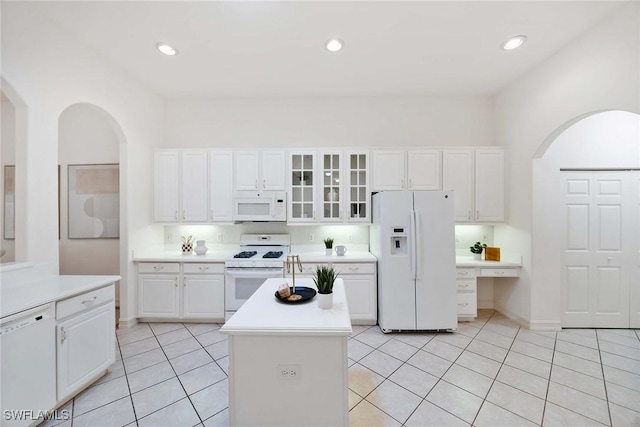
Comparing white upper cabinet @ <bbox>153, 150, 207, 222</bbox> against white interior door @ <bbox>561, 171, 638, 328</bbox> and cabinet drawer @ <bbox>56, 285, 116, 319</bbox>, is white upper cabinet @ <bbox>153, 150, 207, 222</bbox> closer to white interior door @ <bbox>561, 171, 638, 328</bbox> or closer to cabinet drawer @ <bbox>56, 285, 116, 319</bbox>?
cabinet drawer @ <bbox>56, 285, 116, 319</bbox>

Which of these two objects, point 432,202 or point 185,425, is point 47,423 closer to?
point 185,425

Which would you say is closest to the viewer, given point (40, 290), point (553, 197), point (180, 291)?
point (40, 290)

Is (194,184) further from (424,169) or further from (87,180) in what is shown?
(424,169)

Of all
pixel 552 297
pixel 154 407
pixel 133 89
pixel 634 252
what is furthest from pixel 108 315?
pixel 634 252

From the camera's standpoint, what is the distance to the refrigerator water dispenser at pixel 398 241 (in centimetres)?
310

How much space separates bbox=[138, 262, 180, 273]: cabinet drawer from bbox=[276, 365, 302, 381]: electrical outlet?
2.46 m

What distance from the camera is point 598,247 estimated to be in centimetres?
315

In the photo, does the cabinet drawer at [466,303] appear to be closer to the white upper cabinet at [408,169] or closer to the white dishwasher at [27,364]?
the white upper cabinet at [408,169]

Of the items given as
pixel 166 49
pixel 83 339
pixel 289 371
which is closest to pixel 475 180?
pixel 289 371

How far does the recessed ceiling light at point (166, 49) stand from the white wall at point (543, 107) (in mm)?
4101

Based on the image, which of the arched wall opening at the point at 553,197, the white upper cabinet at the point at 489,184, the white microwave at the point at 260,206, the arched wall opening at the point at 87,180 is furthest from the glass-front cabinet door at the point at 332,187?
the arched wall opening at the point at 87,180

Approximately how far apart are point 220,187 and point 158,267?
130 centimetres

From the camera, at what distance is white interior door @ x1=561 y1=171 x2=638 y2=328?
310 cm

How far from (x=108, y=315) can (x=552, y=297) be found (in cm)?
477
